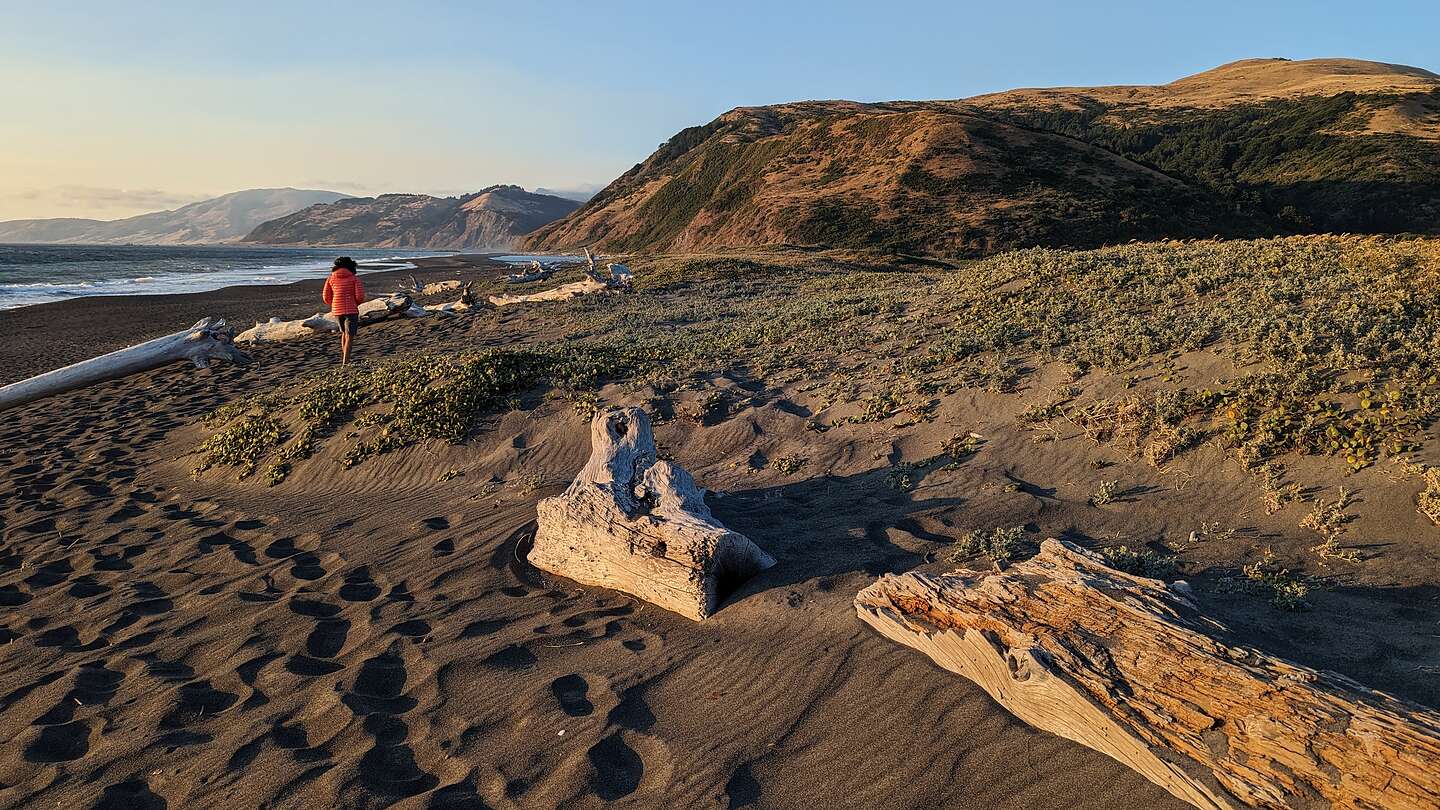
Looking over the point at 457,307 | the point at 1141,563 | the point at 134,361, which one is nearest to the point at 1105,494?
the point at 1141,563

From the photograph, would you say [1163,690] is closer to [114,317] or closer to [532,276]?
[532,276]

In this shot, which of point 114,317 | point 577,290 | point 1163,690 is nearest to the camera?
point 1163,690

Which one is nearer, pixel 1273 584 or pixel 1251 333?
pixel 1273 584

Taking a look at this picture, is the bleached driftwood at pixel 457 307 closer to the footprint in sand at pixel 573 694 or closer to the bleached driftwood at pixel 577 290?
the bleached driftwood at pixel 577 290

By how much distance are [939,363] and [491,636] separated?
23.3 ft

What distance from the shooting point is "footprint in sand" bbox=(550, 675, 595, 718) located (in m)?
4.02

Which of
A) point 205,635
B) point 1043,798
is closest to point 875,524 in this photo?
point 1043,798

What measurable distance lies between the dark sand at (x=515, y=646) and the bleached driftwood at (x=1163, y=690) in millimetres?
176

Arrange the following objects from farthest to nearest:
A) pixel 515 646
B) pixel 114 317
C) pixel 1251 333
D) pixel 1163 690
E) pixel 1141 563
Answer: pixel 114 317
pixel 1251 333
pixel 1141 563
pixel 515 646
pixel 1163 690

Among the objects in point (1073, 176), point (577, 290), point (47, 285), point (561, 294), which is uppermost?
point (1073, 176)

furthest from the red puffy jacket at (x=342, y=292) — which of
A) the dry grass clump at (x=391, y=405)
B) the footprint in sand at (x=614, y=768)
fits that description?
the footprint in sand at (x=614, y=768)

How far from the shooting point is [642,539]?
5215 millimetres

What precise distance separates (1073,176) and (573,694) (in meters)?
60.9

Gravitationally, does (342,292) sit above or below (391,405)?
above
